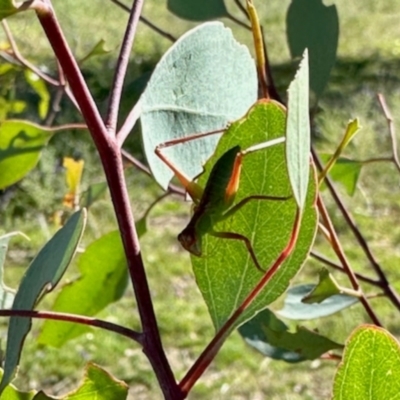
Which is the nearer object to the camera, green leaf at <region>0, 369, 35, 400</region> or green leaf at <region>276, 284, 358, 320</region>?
green leaf at <region>0, 369, 35, 400</region>

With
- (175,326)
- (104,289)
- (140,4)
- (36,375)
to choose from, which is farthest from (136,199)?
Answer: (140,4)

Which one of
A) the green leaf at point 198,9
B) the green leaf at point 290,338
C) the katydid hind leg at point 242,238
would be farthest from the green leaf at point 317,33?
the katydid hind leg at point 242,238

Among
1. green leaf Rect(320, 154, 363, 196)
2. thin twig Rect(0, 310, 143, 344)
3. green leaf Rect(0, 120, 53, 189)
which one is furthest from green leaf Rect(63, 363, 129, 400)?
green leaf Rect(320, 154, 363, 196)

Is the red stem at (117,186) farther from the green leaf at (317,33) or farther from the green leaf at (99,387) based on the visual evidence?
the green leaf at (317,33)

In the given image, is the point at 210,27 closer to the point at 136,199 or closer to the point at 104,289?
the point at 104,289

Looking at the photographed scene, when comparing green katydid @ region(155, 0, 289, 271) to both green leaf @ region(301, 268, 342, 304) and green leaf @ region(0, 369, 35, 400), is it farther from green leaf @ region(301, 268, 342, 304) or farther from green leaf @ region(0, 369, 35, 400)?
green leaf @ region(301, 268, 342, 304)
